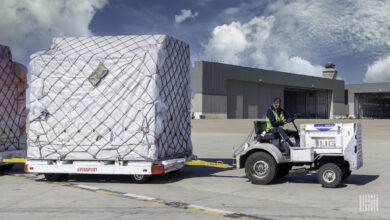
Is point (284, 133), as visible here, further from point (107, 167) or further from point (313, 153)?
point (107, 167)

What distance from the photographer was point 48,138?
9.16 metres

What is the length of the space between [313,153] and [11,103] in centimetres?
788

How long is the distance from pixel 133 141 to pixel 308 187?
3.85 m

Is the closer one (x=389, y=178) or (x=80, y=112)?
(x=80, y=112)

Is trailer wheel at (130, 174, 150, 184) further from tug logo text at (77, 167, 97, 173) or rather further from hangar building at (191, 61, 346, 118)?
hangar building at (191, 61, 346, 118)

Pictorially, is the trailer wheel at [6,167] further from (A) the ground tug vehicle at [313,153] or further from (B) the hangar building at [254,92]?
(B) the hangar building at [254,92]

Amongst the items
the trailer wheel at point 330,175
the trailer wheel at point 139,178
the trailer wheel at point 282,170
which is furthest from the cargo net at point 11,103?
the trailer wheel at point 330,175

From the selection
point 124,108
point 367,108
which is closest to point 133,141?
point 124,108

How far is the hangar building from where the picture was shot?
6300 cm

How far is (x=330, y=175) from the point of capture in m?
8.24

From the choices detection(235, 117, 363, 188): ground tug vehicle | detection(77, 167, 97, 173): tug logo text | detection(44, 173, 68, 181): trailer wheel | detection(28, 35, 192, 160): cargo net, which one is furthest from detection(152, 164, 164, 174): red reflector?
detection(44, 173, 68, 181): trailer wheel

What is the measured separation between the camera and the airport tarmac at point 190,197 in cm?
616

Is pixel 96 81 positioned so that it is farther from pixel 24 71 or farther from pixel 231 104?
pixel 231 104

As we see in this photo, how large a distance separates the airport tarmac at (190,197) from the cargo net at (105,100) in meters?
0.80
